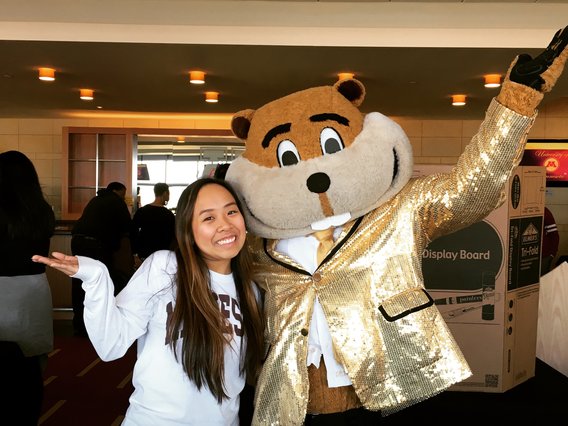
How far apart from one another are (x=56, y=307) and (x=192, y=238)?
498 centimetres

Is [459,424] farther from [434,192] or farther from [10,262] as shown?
[10,262]

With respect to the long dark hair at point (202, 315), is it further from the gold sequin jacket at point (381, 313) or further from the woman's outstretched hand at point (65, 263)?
the woman's outstretched hand at point (65, 263)

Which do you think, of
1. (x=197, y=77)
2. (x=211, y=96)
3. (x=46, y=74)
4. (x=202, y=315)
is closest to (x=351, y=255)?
(x=202, y=315)

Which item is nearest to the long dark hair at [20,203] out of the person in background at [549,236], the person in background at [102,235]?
the person in background at [102,235]

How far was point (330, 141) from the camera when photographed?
156 cm

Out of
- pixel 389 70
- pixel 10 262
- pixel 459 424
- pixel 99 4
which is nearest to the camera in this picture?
pixel 10 262

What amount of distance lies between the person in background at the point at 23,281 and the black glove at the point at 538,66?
202cm

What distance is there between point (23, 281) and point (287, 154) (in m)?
1.54

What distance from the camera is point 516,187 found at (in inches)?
127

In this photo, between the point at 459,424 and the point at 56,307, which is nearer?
the point at 459,424

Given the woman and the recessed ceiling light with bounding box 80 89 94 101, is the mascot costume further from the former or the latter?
the recessed ceiling light with bounding box 80 89 94 101

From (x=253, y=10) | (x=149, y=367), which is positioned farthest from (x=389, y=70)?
(x=149, y=367)

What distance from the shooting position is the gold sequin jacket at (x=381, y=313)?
1.54 metres

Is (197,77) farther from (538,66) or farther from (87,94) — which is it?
(538,66)
